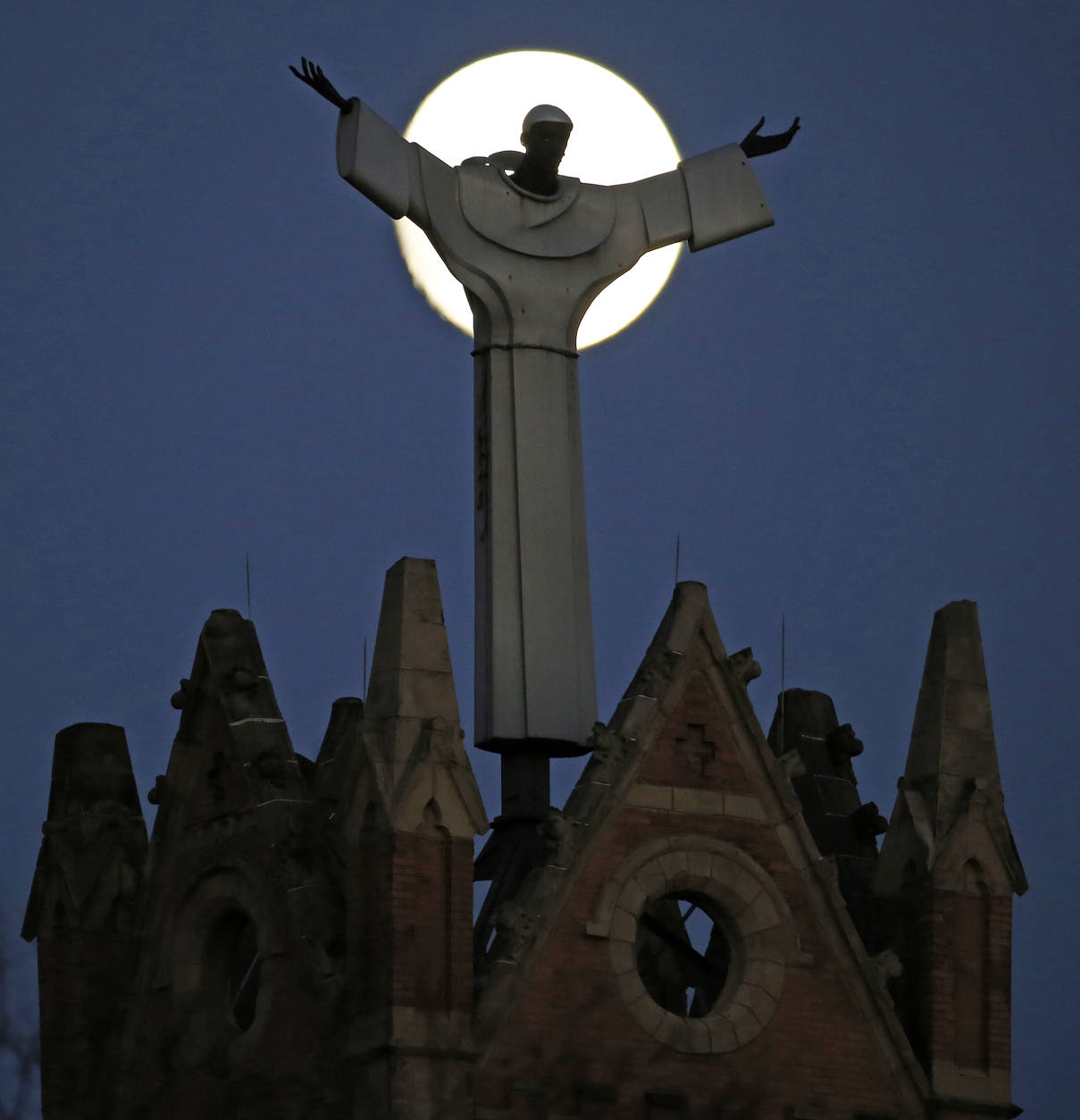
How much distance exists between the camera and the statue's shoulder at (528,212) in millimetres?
40750

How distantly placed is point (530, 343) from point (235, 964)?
7.00 metres

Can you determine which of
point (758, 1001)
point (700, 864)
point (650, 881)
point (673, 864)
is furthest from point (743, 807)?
point (758, 1001)

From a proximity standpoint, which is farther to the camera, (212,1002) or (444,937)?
(212,1002)

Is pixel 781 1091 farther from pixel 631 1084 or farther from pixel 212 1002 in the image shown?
pixel 212 1002

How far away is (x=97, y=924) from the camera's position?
4150cm

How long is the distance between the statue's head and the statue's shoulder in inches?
13.9

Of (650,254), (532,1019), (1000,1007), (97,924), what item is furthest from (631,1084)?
(650,254)

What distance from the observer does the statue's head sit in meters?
40.8

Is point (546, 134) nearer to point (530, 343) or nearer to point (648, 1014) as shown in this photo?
point (530, 343)

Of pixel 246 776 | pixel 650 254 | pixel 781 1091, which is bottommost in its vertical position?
pixel 781 1091

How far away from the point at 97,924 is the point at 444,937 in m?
5.55

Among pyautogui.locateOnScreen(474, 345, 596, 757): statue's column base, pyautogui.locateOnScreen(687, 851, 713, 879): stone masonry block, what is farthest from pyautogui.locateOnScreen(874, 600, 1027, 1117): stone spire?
pyautogui.locateOnScreen(474, 345, 596, 757): statue's column base

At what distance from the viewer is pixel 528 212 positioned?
41000mm

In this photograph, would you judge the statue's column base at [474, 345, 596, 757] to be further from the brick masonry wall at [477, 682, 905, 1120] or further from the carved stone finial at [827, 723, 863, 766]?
the carved stone finial at [827, 723, 863, 766]
